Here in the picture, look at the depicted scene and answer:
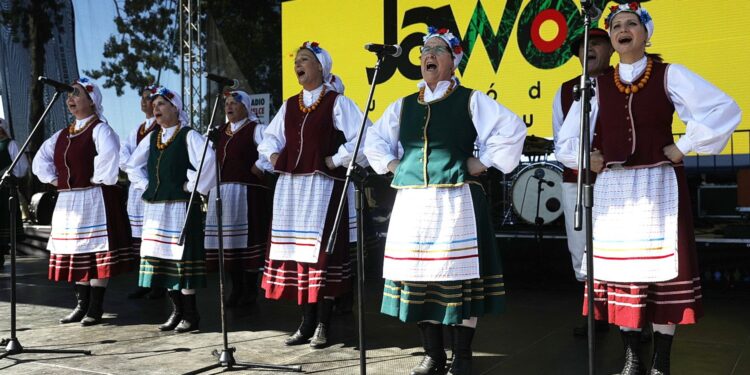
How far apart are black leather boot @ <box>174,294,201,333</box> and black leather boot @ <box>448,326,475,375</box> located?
5.98ft

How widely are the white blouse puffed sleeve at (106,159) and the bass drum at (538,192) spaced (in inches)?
164

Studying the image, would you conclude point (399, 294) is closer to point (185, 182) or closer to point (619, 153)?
point (619, 153)

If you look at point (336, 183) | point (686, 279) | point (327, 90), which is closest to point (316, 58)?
point (327, 90)

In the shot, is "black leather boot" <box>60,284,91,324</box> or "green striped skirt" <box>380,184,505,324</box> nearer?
"green striped skirt" <box>380,184,505,324</box>

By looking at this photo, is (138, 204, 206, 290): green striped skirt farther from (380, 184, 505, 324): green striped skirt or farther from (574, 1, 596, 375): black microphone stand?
(574, 1, 596, 375): black microphone stand

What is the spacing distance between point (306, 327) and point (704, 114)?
2.27 metres

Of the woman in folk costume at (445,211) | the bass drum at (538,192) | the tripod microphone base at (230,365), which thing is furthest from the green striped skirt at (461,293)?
→ the bass drum at (538,192)

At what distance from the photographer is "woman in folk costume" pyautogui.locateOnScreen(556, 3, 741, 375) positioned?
2.67 metres

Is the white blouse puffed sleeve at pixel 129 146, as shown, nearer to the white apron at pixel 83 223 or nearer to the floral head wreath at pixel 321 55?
the white apron at pixel 83 223

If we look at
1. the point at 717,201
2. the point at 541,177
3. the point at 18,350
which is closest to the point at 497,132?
the point at 18,350

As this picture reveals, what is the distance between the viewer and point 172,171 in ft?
13.5

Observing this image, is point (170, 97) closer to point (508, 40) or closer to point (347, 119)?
point (347, 119)

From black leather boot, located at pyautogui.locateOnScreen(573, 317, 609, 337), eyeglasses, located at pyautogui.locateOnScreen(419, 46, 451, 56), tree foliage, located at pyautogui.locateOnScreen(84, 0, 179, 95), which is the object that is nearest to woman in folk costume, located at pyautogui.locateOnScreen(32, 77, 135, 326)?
eyeglasses, located at pyautogui.locateOnScreen(419, 46, 451, 56)

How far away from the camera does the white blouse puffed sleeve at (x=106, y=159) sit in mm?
4297
